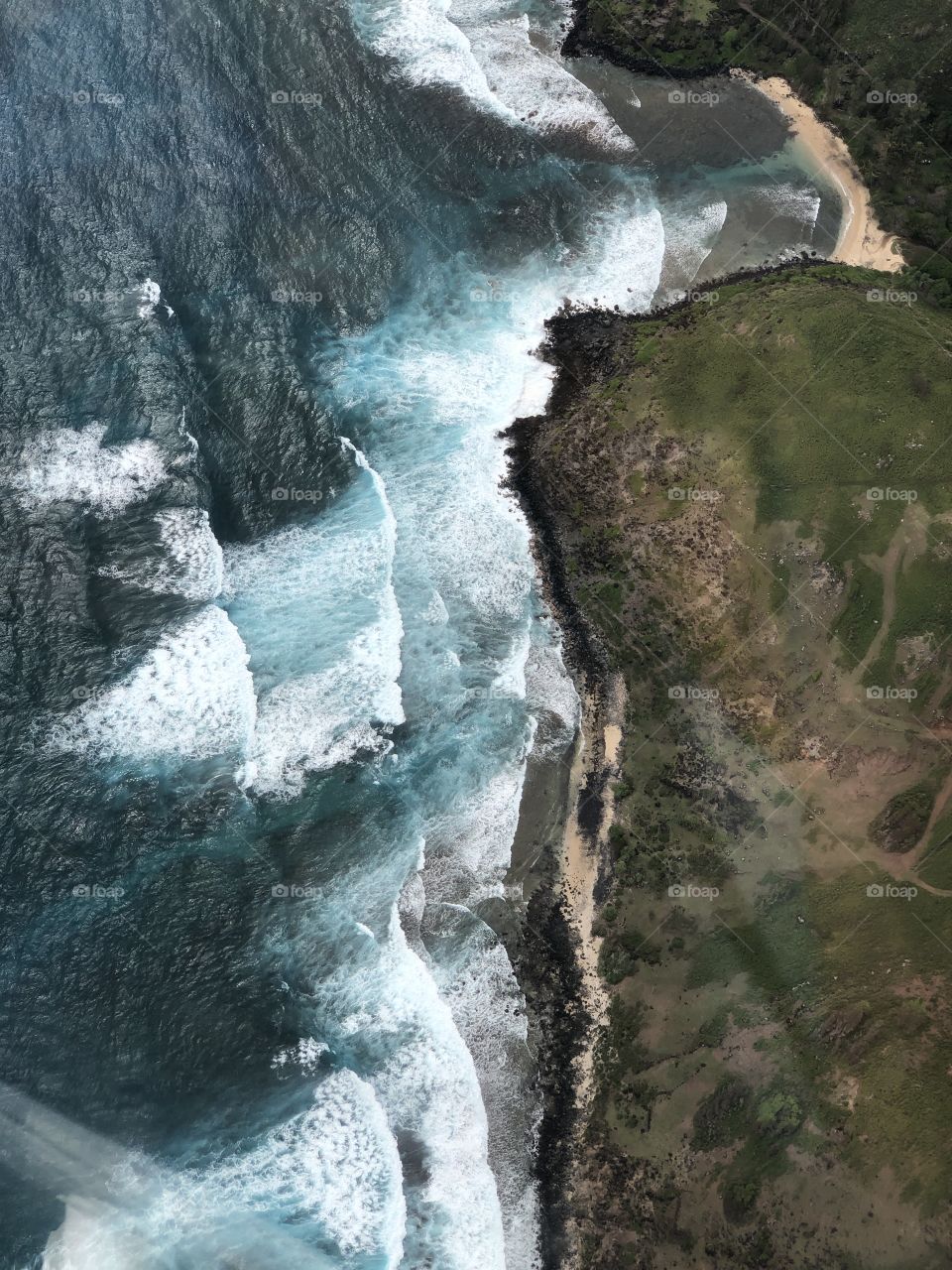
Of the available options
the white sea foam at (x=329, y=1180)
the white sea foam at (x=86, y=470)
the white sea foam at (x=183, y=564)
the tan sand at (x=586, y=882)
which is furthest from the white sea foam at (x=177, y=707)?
the white sea foam at (x=329, y=1180)

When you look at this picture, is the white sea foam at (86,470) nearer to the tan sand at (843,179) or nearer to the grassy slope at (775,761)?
the grassy slope at (775,761)

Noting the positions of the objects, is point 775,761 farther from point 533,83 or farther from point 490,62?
point 490,62

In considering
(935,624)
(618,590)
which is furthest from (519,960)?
(935,624)

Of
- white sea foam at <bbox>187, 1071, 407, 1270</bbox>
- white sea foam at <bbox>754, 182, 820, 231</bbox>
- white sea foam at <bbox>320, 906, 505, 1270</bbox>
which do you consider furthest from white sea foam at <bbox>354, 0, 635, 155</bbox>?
white sea foam at <bbox>187, 1071, 407, 1270</bbox>

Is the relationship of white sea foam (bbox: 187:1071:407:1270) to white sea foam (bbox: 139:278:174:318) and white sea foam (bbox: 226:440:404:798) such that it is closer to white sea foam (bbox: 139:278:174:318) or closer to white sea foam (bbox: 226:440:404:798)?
white sea foam (bbox: 226:440:404:798)

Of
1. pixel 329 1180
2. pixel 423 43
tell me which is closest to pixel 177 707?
pixel 329 1180

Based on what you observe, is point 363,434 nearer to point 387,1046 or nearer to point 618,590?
point 618,590

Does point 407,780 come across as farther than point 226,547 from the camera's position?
No
